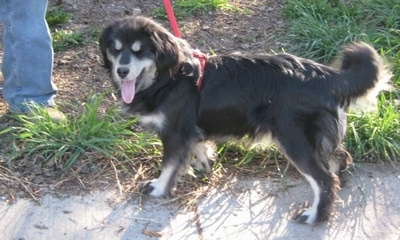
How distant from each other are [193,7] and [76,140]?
240 centimetres

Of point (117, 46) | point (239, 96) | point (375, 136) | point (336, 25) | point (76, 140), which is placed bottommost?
point (375, 136)

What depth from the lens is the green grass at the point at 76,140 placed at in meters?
4.18

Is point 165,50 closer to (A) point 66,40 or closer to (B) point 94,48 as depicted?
(B) point 94,48

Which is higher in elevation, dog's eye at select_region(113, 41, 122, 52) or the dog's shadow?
dog's eye at select_region(113, 41, 122, 52)

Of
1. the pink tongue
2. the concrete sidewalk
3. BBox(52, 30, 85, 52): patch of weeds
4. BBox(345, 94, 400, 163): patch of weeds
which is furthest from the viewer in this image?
BBox(52, 30, 85, 52): patch of weeds

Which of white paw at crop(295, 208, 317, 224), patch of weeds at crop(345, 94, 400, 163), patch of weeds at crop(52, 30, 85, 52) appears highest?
patch of weeds at crop(52, 30, 85, 52)

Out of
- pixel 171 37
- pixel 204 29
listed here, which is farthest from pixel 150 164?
pixel 204 29

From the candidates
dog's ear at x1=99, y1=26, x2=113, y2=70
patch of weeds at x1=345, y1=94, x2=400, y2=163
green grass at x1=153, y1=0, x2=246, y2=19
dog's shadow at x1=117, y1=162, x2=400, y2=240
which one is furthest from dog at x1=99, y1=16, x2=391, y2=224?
green grass at x1=153, y1=0, x2=246, y2=19

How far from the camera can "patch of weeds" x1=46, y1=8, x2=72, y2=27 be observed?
6.05 metres

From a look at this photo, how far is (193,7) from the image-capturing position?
617cm

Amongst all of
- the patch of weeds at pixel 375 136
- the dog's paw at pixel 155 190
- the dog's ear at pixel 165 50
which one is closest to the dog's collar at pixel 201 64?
the dog's ear at pixel 165 50

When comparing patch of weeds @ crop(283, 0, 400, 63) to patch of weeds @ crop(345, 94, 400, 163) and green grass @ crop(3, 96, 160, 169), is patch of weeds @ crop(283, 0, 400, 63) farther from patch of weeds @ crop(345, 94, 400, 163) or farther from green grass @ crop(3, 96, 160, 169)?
green grass @ crop(3, 96, 160, 169)

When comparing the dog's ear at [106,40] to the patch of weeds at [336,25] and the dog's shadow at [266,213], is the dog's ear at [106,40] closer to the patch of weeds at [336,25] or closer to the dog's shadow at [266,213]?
the dog's shadow at [266,213]

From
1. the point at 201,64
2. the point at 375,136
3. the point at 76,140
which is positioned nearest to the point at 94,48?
the point at 76,140
